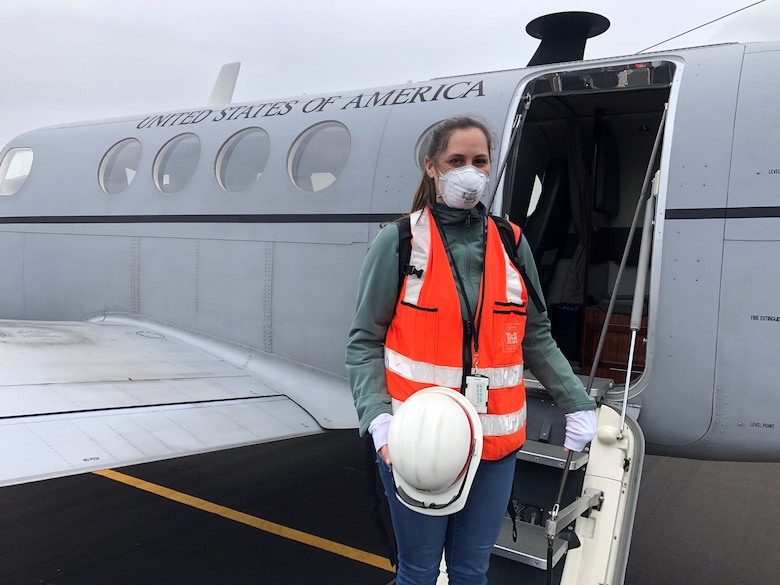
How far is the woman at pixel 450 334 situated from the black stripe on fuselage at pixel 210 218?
228cm

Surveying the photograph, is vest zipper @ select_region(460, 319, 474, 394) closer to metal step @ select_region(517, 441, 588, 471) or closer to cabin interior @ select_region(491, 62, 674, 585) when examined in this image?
metal step @ select_region(517, 441, 588, 471)

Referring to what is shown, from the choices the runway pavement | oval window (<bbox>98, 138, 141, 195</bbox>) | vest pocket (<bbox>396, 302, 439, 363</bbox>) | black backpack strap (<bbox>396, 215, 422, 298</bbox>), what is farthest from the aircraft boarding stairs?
oval window (<bbox>98, 138, 141, 195</bbox>)

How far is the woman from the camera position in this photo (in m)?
1.88

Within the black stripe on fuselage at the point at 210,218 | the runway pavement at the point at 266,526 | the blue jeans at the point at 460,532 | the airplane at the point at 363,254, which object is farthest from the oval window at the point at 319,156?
the blue jeans at the point at 460,532

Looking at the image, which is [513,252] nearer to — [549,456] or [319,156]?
[549,456]

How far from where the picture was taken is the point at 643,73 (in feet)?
12.6

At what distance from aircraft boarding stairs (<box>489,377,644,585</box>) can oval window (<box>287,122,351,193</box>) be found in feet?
7.72

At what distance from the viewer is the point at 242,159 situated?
5.18m

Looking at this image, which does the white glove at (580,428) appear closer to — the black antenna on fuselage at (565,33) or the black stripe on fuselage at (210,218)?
the black stripe on fuselage at (210,218)

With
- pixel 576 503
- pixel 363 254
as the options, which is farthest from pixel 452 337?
pixel 363 254

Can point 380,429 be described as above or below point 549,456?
above

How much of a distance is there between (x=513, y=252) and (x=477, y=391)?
490 mm

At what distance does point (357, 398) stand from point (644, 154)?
16.2 feet

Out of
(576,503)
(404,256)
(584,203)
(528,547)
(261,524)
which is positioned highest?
(584,203)
